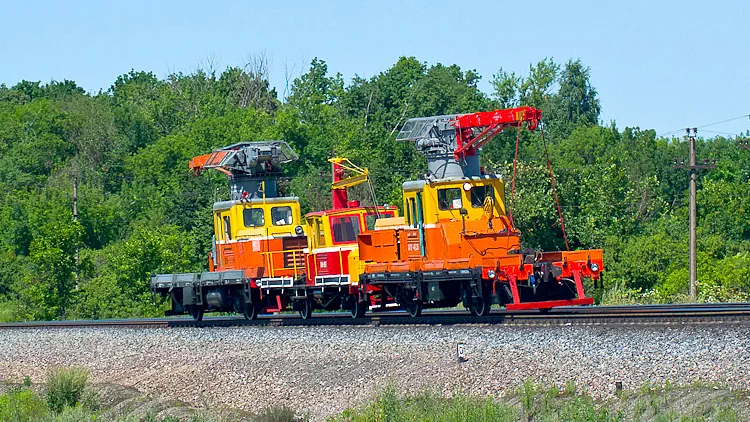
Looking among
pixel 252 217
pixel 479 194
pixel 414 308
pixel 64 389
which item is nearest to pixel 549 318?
pixel 479 194

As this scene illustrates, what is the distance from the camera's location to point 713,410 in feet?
45.0

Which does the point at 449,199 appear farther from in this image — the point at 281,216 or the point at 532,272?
the point at 281,216

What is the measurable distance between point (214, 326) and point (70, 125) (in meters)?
63.7

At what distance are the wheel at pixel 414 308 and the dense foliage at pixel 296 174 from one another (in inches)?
457

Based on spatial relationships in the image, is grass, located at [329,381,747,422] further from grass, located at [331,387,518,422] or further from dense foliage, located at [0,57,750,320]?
dense foliage, located at [0,57,750,320]

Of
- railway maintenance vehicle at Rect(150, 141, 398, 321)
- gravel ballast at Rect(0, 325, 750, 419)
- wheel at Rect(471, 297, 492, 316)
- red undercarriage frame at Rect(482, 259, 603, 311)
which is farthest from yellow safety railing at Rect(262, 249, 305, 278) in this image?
red undercarriage frame at Rect(482, 259, 603, 311)

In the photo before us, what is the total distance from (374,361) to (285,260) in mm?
9087

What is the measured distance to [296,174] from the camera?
64.4 m

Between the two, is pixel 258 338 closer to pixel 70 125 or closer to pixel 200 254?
pixel 200 254

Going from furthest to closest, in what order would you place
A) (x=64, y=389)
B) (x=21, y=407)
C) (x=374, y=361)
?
(x=64, y=389) < (x=21, y=407) < (x=374, y=361)

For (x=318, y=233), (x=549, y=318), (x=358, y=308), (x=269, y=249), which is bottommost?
(x=549, y=318)

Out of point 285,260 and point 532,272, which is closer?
point 532,272

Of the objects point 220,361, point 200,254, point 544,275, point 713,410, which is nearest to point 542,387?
point 713,410

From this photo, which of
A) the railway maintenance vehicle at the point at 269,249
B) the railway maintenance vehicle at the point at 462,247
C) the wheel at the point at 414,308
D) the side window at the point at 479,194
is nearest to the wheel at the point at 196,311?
the railway maintenance vehicle at the point at 269,249
